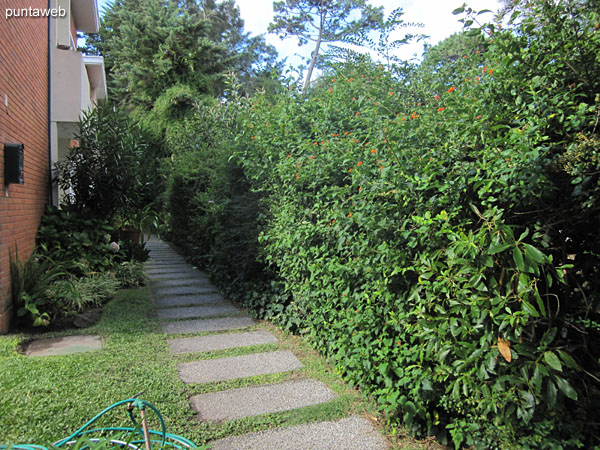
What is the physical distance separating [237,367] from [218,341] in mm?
784

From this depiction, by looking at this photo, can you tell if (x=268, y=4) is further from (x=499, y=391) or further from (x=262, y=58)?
(x=499, y=391)

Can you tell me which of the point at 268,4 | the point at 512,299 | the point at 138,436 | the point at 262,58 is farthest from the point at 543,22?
the point at 262,58

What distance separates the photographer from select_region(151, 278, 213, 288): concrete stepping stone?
7.21 m

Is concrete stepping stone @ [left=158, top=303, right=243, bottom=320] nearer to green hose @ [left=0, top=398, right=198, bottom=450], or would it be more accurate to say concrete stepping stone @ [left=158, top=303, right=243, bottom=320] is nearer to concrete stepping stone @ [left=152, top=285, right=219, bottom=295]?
concrete stepping stone @ [left=152, top=285, right=219, bottom=295]

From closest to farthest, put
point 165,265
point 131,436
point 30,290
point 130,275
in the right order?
point 131,436, point 30,290, point 130,275, point 165,265

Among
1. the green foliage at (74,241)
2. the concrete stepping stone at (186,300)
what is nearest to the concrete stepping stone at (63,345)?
the concrete stepping stone at (186,300)

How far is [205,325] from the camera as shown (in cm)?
506

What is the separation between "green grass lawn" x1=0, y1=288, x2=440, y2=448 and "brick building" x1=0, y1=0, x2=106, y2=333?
1346 mm

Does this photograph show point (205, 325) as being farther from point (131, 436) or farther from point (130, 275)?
point (131, 436)

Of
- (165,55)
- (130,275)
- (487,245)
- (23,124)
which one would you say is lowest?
(130,275)

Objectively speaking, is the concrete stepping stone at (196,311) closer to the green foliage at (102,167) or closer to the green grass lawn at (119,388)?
the green grass lawn at (119,388)

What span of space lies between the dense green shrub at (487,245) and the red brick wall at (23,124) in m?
3.79

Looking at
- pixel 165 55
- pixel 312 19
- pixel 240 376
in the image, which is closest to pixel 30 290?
pixel 240 376

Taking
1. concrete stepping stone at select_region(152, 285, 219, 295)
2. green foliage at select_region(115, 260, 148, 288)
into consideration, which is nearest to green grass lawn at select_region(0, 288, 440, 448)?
concrete stepping stone at select_region(152, 285, 219, 295)
